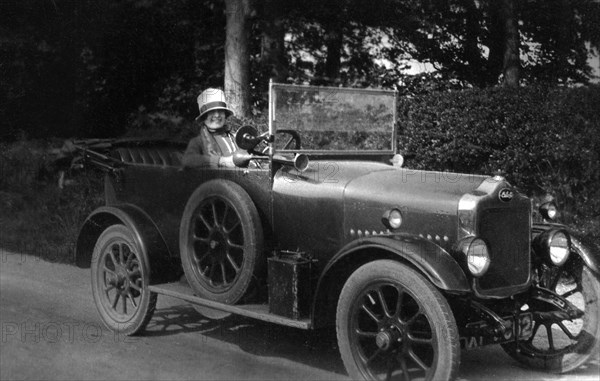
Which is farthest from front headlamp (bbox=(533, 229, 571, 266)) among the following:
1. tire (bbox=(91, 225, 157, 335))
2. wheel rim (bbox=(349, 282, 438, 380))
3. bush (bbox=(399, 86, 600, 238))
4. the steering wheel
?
bush (bbox=(399, 86, 600, 238))

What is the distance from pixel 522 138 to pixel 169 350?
15.8 feet

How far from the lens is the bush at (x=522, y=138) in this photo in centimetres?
757

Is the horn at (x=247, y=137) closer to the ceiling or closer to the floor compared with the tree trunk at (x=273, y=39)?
closer to the floor

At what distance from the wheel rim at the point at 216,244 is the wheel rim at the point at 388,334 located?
0.98 meters

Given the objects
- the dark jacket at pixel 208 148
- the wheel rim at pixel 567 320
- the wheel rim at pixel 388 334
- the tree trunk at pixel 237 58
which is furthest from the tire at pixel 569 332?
the tree trunk at pixel 237 58

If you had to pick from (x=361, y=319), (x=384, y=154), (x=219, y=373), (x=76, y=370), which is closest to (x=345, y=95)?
(x=384, y=154)

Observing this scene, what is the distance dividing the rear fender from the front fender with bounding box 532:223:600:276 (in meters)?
0.99

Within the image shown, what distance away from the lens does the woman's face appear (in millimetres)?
5797

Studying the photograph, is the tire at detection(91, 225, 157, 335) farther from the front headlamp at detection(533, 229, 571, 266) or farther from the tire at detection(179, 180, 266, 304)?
the front headlamp at detection(533, 229, 571, 266)

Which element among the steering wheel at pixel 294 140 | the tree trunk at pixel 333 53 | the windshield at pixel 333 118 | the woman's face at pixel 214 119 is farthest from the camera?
the tree trunk at pixel 333 53

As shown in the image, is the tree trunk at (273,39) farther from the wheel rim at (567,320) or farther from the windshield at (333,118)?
the wheel rim at (567,320)

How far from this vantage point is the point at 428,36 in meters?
12.4

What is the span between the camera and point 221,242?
4.91 metres

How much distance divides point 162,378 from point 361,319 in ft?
4.08
